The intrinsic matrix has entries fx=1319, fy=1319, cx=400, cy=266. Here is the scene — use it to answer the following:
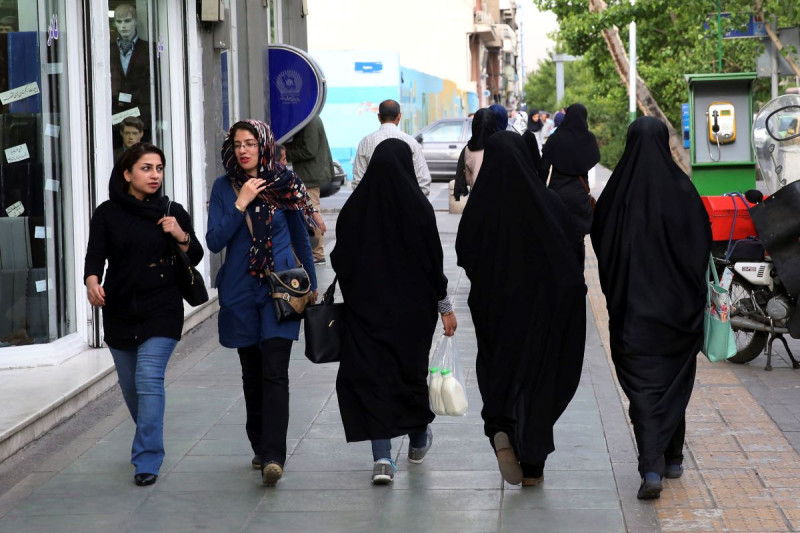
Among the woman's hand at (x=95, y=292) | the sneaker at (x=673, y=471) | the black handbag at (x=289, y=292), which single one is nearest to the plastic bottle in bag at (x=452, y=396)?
the black handbag at (x=289, y=292)

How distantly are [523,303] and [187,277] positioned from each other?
5.15ft

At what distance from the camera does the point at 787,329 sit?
28.3ft

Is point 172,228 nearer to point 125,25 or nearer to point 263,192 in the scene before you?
point 263,192

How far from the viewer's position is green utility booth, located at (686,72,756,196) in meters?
17.7

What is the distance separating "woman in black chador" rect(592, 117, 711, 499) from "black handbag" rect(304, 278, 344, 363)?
119 centimetres

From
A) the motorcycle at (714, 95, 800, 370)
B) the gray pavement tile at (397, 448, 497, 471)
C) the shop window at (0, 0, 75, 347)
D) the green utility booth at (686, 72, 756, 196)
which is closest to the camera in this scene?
the gray pavement tile at (397, 448, 497, 471)

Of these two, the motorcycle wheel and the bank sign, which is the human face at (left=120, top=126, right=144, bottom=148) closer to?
the bank sign

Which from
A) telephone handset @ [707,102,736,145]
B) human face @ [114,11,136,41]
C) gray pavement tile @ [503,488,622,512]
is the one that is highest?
human face @ [114,11,136,41]

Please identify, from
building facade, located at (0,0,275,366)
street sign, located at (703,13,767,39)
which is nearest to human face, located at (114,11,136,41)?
building facade, located at (0,0,275,366)

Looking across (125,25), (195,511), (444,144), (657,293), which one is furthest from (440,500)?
(444,144)

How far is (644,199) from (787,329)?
10.9 feet

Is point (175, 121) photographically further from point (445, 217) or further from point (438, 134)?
point (438, 134)

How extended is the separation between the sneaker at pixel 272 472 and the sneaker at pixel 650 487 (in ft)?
5.17

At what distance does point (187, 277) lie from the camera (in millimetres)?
6086
